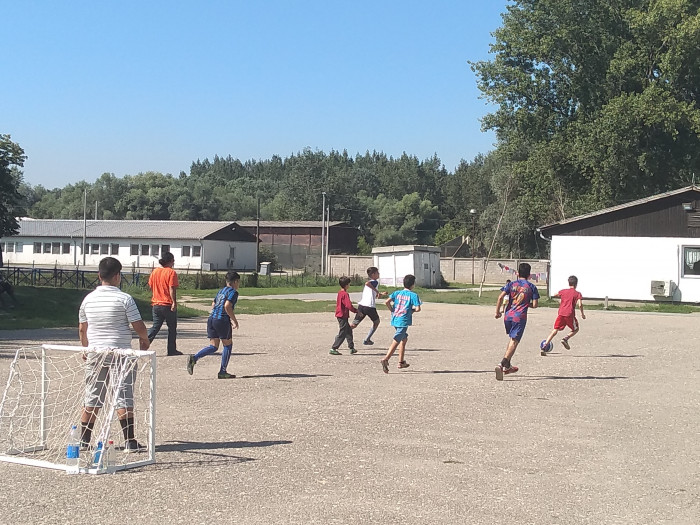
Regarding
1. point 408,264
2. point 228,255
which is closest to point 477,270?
point 408,264

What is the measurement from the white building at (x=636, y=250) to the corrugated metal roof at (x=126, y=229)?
145ft

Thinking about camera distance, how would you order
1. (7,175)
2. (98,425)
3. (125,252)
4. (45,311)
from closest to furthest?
(98,425) → (45,311) → (7,175) → (125,252)

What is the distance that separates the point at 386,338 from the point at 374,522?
15.4 m

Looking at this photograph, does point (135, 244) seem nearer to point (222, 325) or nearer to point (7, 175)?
point (7, 175)

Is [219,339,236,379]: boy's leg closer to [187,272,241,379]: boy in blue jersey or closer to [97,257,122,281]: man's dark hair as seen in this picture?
[187,272,241,379]: boy in blue jersey

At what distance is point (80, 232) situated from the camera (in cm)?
8581

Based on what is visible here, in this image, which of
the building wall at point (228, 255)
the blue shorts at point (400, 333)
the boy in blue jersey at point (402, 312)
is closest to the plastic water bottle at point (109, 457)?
the boy in blue jersey at point (402, 312)

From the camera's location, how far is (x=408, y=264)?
186ft

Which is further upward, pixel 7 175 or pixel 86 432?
pixel 7 175

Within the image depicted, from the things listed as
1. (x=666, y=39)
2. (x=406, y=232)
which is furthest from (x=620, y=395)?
(x=406, y=232)

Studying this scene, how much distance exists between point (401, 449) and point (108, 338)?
3.01 metres

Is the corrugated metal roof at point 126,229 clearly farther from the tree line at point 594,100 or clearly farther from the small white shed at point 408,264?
the tree line at point 594,100

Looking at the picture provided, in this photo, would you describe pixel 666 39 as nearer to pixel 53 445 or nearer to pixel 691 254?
pixel 691 254

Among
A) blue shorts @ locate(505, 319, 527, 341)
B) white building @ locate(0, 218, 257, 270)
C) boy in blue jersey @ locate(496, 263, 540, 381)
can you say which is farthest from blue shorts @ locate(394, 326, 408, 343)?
white building @ locate(0, 218, 257, 270)
